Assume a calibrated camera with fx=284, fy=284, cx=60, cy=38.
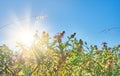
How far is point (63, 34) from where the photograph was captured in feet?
13.6

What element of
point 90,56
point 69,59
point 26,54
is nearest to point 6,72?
point 26,54

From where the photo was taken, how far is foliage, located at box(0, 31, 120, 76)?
3.70 metres

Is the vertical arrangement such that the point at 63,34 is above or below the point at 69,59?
above

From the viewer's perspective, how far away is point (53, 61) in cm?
388

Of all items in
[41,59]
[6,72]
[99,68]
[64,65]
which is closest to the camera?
[41,59]

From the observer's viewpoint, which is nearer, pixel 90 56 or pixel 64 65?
pixel 64 65

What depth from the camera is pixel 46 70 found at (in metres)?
3.86

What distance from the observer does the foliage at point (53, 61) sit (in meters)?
3.70

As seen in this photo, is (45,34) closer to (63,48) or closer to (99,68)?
(63,48)

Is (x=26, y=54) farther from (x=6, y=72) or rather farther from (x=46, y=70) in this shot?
(x=6, y=72)

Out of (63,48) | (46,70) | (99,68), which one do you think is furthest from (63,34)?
(99,68)

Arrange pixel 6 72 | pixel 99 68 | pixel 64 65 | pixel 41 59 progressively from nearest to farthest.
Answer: pixel 41 59 < pixel 64 65 < pixel 6 72 < pixel 99 68

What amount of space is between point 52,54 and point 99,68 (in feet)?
3.54

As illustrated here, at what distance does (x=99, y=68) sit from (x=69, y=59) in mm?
730
